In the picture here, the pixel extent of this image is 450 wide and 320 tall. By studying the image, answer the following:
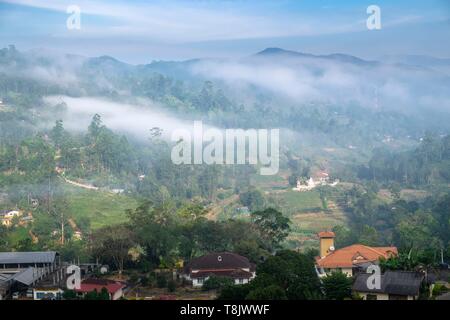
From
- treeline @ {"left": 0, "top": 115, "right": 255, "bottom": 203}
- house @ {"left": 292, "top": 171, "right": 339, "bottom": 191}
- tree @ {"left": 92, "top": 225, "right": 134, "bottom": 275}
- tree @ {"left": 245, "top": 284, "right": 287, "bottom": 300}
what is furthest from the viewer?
house @ {"left": 292, "top": 171, "right": 339, "bottom": 191}

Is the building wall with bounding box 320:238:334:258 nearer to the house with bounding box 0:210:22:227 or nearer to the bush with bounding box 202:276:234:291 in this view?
the bush with bounding box 202:276:234:291

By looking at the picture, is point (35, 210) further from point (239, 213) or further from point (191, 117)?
point (191, 117)

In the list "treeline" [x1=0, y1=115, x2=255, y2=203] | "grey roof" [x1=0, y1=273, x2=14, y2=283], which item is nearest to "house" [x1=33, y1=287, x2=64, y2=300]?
"grey roof" [x1=0, y1=273, x2=14, y2=283]

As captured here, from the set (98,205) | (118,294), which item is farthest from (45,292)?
(98,205)

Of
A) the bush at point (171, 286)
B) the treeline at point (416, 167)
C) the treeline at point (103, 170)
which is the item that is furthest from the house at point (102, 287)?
the treeline at point (416, 167)

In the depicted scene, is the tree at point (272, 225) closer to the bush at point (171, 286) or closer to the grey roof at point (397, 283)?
the bush at point (171, 286)

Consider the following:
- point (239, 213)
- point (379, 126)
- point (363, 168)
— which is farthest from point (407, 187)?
point (379, 126)

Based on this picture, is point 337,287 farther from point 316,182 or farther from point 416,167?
point 416,167

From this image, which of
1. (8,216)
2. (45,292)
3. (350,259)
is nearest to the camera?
(45,292)
